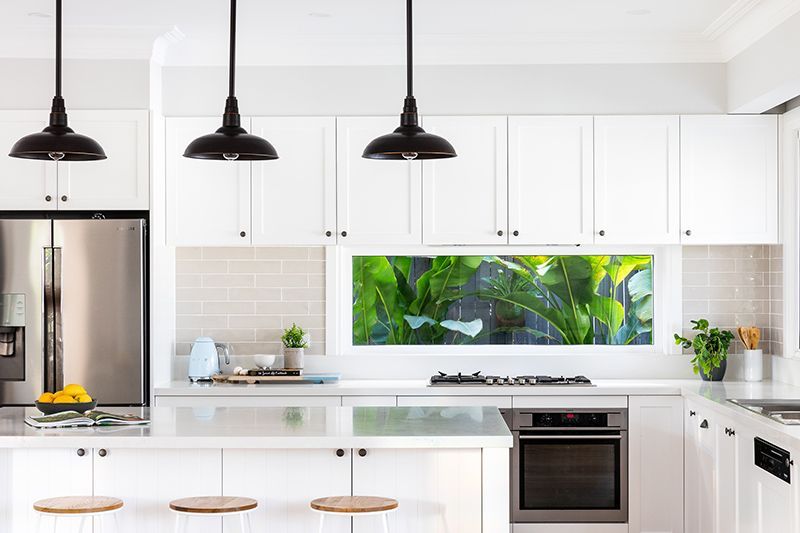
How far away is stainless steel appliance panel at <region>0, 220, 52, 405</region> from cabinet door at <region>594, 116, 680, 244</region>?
3.04 m

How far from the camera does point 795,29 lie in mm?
4309

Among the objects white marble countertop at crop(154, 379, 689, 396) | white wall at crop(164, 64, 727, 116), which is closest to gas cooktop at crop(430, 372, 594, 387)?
white marble countertop at crop(154, 379, 689, 396)

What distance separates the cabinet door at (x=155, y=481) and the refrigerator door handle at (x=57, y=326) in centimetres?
166

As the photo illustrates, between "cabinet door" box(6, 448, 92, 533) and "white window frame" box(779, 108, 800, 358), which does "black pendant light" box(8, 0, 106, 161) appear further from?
"white window frame" box(779, 108, 800, 358)

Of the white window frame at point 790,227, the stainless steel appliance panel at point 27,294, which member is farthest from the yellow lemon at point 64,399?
the white window frame at point 790,227

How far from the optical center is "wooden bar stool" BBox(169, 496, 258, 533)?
322cm

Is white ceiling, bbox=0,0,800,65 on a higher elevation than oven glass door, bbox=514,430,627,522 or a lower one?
higher

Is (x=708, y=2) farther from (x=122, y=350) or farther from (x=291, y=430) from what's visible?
(x=122, y=350)

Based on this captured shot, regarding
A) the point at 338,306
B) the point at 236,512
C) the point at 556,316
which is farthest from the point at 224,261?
the point at 236,512

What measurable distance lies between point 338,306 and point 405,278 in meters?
0.49

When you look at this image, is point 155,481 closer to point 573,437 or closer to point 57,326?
point 57,326

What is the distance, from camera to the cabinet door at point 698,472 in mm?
4633

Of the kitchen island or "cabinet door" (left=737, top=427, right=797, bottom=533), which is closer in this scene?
the kitchen island

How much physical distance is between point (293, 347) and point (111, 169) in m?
1.42
